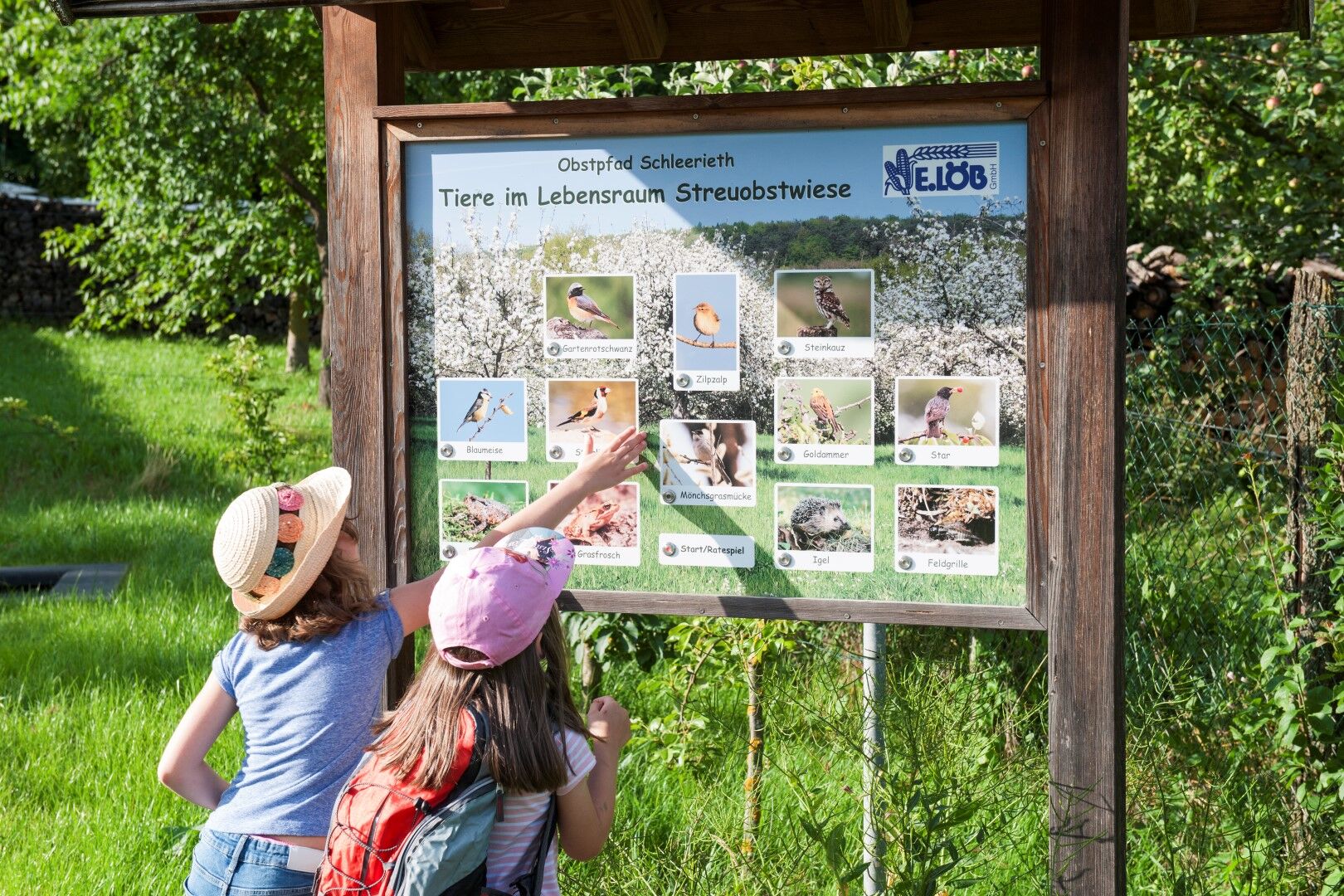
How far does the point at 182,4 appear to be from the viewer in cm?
249

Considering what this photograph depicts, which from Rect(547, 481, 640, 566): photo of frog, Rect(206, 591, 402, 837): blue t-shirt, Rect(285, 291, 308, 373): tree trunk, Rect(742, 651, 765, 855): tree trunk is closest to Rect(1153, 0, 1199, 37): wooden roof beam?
Rect(547, 481, 640, 566): photo of frog

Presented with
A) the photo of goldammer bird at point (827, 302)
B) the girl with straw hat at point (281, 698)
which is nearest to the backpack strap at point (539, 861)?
the girl with straw hat at point (281, 698)

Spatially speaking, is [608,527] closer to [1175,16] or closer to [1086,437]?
[1086,437]

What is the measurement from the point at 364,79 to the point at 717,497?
1.26m

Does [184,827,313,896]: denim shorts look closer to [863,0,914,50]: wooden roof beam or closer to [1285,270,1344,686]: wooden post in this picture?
[863,0,914,50]: wooden roof beam

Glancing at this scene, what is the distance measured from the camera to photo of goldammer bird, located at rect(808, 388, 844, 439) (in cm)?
263

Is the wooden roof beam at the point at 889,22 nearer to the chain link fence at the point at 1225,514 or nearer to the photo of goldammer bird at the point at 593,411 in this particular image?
the photo of goldammer bird at the point at 593,411

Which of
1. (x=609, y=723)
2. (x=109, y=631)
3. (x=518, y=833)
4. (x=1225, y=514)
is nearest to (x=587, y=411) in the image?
(x=609, y=723)

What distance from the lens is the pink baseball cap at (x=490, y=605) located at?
199cm

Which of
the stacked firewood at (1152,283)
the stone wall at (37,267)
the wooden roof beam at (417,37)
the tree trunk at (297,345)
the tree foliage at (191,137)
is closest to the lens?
the wooden roof beam at (417,37)

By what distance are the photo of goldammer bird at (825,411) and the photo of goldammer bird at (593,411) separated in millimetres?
464

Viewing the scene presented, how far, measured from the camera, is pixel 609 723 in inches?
86.7

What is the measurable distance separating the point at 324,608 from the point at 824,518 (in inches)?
41.3

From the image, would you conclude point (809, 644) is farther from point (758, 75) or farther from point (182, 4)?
point (182, 4)
